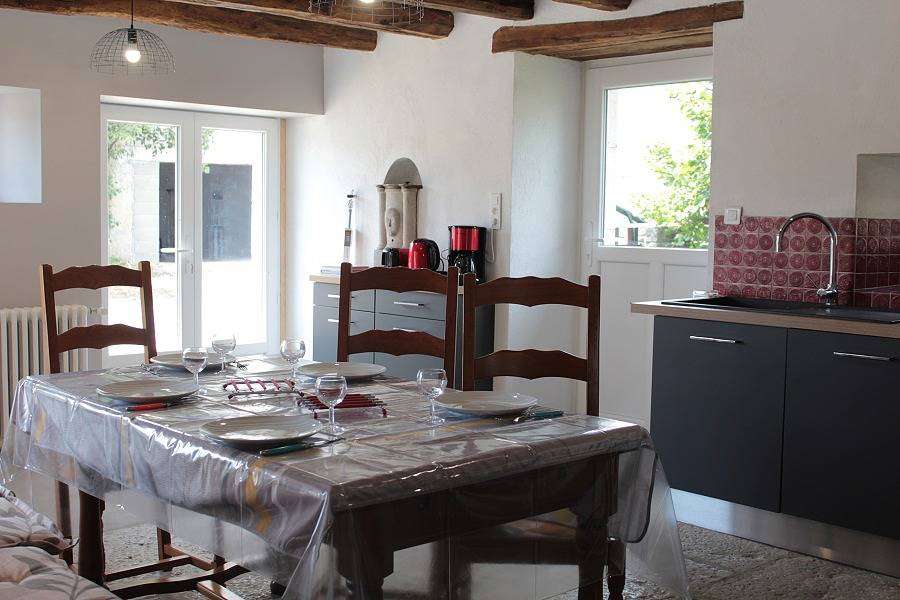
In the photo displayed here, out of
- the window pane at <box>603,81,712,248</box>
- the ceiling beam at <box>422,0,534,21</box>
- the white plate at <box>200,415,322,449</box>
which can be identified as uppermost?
the ceiling beam at <box>422,0,534,21</box>

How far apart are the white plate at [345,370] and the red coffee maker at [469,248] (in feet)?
8.06

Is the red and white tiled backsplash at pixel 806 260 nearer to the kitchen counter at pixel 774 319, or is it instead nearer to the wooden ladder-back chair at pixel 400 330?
the kitchen counter at pixel 774 319

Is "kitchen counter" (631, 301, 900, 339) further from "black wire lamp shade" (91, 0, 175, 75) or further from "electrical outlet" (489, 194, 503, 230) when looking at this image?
"black wire lamp shade" (91, 0, 175, 75)

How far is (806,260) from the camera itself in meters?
4.13

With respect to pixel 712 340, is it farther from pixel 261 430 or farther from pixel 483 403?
pixel 261 430

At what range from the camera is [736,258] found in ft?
14.3

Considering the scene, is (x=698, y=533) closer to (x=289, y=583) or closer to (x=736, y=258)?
(x=736, y=258)

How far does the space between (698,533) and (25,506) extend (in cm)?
241

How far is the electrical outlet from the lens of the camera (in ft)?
17.4

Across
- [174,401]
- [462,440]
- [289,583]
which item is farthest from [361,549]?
[174,401]

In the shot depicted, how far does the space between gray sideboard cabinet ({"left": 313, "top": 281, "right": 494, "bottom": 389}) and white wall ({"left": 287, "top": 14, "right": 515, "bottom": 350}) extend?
0.36 metres

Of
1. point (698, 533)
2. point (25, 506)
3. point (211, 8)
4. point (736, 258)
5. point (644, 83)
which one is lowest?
point (698, 533)

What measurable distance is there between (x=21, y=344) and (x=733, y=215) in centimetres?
338

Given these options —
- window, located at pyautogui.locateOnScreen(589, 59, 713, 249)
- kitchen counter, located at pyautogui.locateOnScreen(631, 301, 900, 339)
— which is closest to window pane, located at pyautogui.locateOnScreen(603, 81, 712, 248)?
window, located at pyautogui.locateOnScreen(589, 59, 713, 249)
